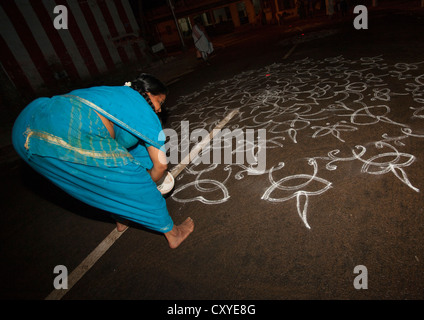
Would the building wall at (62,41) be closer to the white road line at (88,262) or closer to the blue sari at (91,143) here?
the white road line at (88,262)

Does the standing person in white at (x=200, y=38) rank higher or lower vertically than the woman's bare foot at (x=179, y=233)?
higher

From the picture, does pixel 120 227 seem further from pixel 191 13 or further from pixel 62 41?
pixel 191 13

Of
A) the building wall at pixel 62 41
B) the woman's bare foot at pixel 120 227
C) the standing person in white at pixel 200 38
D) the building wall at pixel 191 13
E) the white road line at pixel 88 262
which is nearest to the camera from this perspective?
the white road line at pixel 88 262

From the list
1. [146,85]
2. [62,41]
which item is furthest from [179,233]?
[62,41]

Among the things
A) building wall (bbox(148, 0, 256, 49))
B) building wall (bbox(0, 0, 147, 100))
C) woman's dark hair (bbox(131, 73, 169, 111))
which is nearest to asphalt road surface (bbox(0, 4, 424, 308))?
woman's dark hair (bbox(131, 73, 169, 111))

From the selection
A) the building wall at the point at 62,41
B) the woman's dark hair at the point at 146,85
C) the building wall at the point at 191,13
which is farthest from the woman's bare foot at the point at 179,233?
the building wall at the point at 191,13

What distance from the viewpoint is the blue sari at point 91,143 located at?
1.38 meters

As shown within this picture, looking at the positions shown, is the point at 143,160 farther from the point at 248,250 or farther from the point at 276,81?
the point at 276,81

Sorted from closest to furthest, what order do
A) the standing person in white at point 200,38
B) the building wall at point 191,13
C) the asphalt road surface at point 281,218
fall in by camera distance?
the asphalt road surface at point 281,218 < the standing person in white at point 200,38 < the building wall at point 191,13

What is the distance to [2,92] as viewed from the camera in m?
8.98

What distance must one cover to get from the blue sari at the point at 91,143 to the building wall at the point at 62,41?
11.8 metres

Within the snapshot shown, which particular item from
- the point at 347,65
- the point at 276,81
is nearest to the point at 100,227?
the point at 276,81

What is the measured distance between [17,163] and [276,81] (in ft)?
22.9

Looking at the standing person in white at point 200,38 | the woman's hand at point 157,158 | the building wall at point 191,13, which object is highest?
the building wall at point 191,13
